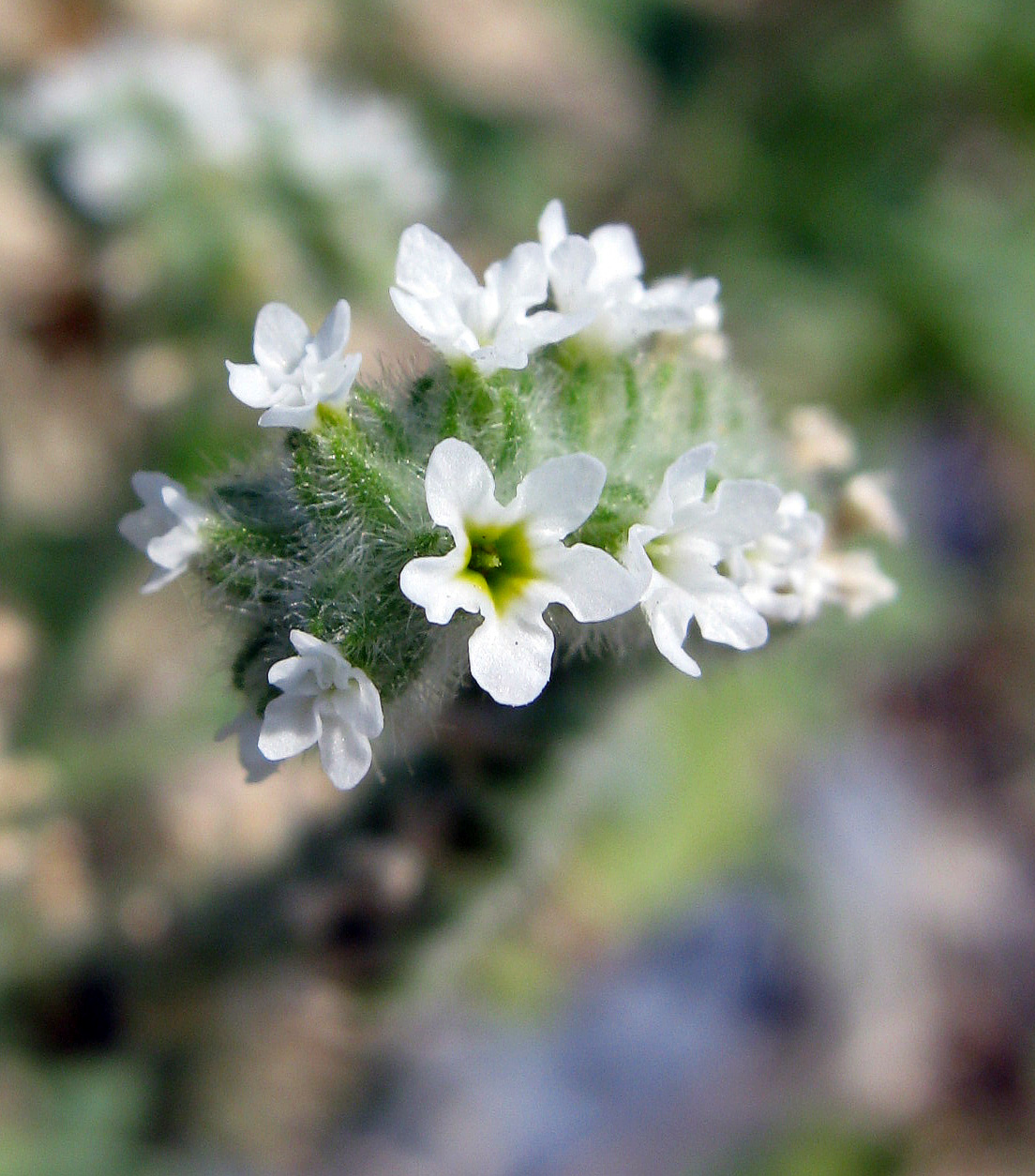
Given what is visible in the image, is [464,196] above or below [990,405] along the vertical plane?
above

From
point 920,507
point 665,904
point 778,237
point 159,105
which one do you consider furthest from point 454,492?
point 920,507

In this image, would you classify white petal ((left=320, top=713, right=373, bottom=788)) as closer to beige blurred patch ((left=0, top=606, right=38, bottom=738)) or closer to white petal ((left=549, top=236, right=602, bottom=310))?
white petal ((left=549, top=236, right=602, bottom=310))

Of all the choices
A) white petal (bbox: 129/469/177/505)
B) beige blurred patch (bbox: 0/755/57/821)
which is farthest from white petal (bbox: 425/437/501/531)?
beige blurred patch (bbox: 0/755/57/821)

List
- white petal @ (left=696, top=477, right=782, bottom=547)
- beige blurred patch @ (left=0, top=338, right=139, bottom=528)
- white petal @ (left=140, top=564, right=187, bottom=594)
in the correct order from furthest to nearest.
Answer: beige blurred patch @ (left=0, top=338, right=139, bottom=528), white petal @ (left=140, top=564, right=187, bottom=594), white petal @ (left=696, top=477, right=782, bottom=547)

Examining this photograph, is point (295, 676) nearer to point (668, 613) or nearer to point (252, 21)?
point (668, 613)

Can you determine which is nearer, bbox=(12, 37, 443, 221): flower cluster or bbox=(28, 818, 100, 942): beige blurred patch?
bbox=(28, 818, 100, 942): beige blurred patch

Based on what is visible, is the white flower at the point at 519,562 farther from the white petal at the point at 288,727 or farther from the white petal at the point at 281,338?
the white petal at the point at 281,338

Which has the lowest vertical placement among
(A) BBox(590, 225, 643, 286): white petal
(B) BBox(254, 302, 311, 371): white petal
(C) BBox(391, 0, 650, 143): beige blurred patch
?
(B) BBox(254, 302, 311, 371): white petal

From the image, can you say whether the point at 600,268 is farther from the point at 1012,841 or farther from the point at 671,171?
the point at 1012,841
